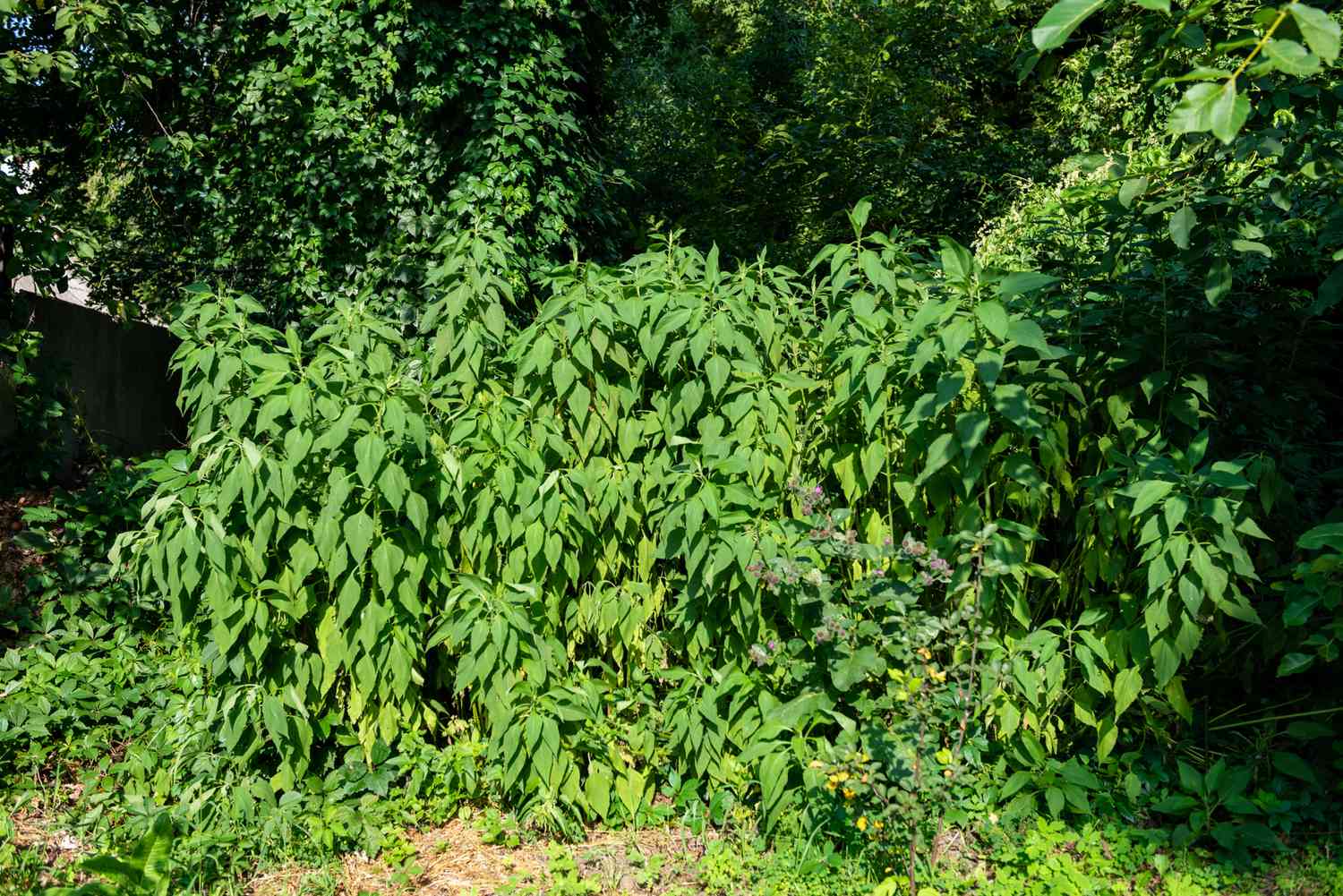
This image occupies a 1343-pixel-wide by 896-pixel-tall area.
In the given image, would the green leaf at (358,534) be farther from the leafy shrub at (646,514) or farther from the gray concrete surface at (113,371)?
the gray concrete surface at (113,371)

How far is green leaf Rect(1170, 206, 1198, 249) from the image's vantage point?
258 cm

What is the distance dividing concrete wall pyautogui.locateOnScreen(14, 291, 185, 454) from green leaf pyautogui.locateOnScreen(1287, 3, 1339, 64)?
551 cm

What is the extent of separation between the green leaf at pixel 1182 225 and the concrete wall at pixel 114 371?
5.09 metres

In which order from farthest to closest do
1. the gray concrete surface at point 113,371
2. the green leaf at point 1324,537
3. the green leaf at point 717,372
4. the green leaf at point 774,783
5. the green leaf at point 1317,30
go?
the gray concrete surface at point 113,371 → the green leaf at point 717,372 → the green leaf at point 774,783 → the green leaf at point 1324,537 → the green leaf at point 1317,30

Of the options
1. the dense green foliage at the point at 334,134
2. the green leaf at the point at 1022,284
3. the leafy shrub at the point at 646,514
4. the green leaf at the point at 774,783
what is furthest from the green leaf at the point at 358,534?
the dense green foliage at the point at 334,134

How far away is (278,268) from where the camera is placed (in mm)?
6367

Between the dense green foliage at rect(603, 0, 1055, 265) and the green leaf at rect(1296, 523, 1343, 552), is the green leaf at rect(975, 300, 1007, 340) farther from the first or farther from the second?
the dense green foliage at rect(603, 0, 1055, 265)

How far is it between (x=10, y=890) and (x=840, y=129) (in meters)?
10.3

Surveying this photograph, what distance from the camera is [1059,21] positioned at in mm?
1618

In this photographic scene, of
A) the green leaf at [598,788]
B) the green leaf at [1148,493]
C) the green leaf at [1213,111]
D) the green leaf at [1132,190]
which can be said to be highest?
the green leaf at [1132,190]

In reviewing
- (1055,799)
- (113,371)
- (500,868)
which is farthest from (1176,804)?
(113,371)

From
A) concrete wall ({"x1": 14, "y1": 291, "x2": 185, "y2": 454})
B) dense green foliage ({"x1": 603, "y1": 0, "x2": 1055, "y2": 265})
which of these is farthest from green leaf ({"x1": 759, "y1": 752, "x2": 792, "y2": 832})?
dense green foliage ({"x1": 603, "y1": 0, "x2": 1055, "y2": 265})

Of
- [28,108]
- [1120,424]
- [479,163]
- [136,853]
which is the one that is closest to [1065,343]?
[1120,424]

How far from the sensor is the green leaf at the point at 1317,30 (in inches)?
60.6
